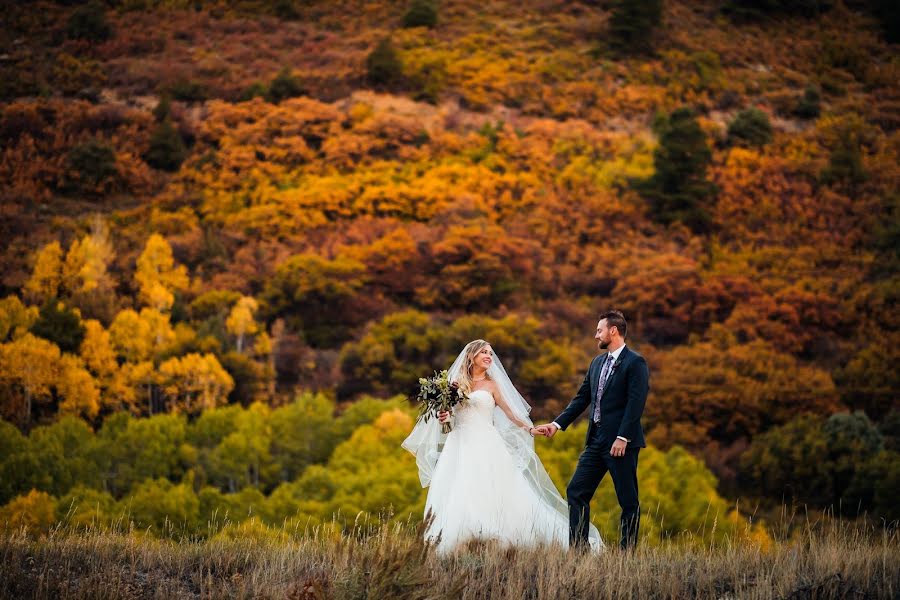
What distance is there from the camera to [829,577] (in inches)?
199

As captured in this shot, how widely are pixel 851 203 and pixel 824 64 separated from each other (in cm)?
1885

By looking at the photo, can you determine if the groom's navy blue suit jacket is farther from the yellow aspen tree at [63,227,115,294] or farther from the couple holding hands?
the yellow aspen tree at [63,227,115,294]

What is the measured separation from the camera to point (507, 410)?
6930 mm

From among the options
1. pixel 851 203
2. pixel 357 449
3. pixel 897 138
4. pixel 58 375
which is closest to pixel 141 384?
pixel 58 375

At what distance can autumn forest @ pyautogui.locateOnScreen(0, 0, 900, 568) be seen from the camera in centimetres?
2162

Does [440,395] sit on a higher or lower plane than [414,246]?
higher

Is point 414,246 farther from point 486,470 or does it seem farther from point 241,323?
point 486,470

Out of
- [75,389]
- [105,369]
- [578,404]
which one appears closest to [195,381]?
[105,369]

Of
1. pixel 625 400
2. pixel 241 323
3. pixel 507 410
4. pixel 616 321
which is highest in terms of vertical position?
pixel 616 321

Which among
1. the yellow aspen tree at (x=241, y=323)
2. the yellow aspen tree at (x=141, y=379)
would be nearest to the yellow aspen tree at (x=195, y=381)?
the yellow aspen tree at (x=141, y=379)

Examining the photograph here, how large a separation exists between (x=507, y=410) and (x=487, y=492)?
2.25 feet

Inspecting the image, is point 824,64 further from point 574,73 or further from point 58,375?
point 58,375

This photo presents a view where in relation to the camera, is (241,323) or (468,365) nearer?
(468,365)

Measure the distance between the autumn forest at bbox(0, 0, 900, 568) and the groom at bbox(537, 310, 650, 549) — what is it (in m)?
6.90
